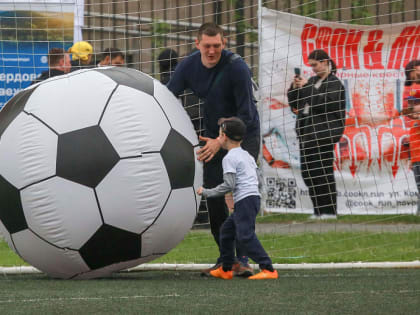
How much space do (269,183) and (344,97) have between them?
1552mm

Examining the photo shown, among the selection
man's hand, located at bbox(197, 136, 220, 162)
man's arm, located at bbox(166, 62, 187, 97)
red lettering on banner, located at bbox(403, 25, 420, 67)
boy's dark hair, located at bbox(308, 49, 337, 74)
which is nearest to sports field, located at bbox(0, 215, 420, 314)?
man's hand, located at bbox(197, 136, 220, 162)

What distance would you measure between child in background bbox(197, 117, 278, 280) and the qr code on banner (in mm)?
4258

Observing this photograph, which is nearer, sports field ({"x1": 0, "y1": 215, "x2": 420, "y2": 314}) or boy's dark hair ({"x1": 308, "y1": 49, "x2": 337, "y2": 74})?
sports field ({"x1": 0, "y1": 215, "x2": 420, "y2": 314})

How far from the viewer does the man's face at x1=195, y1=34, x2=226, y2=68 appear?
6.29 meters

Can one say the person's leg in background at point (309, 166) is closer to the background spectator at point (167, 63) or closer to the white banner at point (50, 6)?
the background spectator at point (167, 63)

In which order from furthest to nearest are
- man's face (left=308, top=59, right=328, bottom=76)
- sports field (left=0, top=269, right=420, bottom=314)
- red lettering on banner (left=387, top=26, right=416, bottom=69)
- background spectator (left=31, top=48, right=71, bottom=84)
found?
1. red lettering on banner (left=387, top=26, right=416, bottom=69)
2. man's face (left=308, top=59, right=328, bottom=76)
3. background spectator (left=31, top=48, right=71, bottom=84)
4. sports field (left=0, top=269, right=420, bottom=314)

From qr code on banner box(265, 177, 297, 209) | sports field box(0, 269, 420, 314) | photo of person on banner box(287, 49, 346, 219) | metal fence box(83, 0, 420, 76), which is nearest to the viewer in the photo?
sports field box(0, 269, 420, 314)

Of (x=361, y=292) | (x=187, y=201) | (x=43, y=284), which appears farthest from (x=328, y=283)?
(x=43, y=284)

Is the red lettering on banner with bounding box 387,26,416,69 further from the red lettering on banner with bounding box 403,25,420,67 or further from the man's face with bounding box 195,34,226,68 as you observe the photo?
the man's face with bounding box 195,34,226,68

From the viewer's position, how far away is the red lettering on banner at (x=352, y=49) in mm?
9409

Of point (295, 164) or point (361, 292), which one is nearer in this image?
point (361, 292)

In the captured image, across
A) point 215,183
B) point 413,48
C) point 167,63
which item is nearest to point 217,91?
point 215,183

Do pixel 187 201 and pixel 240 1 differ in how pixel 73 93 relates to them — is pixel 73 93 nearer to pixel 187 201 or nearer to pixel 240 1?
pixel 187 201

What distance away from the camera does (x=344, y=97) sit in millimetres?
9578
